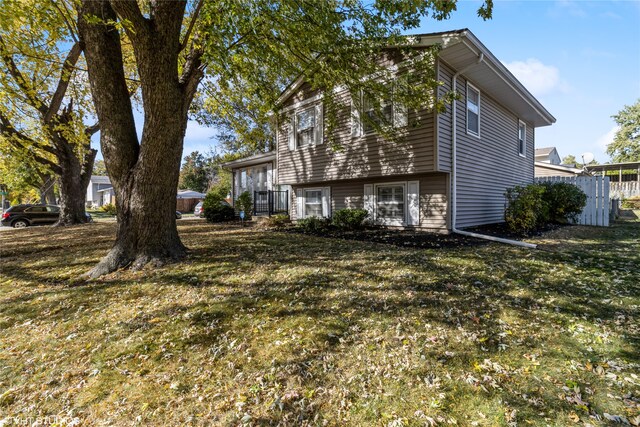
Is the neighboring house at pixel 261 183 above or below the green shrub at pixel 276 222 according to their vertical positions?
above

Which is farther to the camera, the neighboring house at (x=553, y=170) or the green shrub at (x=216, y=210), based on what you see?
the neighboring house at (x=553, y=170)

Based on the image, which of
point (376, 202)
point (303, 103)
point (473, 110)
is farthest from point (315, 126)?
point (473, 110)

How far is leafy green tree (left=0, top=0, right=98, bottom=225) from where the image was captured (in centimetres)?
844

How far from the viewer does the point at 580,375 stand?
2.44 m

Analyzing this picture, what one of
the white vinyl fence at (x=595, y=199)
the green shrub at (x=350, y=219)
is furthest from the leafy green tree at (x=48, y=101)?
the white vinyl fence at (x=595, y=199)

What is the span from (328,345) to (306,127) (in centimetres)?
1029

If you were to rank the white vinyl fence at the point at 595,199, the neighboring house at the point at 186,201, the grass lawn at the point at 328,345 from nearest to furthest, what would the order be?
the grass lawn at the point at 328,345 → the white vinyl fence at the point at 595,199 → the neighboring house at the point at 186,201

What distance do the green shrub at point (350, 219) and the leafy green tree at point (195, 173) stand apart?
1427 inches

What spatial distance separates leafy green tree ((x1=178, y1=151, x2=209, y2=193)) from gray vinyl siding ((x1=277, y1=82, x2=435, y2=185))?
3304 centimetres

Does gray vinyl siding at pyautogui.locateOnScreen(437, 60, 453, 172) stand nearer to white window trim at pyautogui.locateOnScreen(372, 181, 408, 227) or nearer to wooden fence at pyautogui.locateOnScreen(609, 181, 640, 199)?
white window trim at pyautogui.locateOnScreen(372, 181, 408, 227)

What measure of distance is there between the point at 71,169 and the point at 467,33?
17717 millimetres

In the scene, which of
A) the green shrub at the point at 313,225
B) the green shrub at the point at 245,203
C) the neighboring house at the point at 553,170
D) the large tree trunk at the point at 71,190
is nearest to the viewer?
the green shrub at the point at 313,225

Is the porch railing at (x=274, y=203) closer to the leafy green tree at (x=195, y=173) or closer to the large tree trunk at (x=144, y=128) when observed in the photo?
the large tree trunk at (x=144, y=128)

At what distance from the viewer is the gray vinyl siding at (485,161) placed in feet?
29.6
